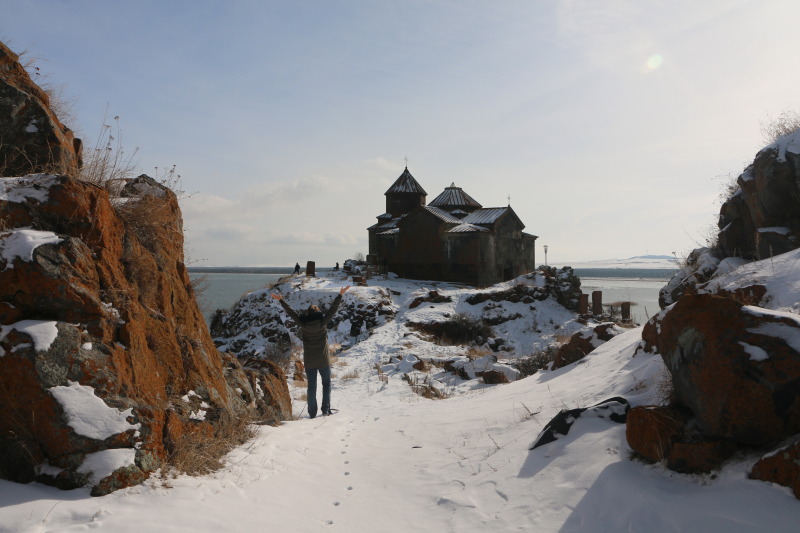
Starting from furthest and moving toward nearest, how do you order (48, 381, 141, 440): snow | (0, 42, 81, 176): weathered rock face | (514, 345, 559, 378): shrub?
(514, 345, 559, 378): shrub, (0, 42, 81, 176): weathered rock face, (48, 381, 141, 440): snow

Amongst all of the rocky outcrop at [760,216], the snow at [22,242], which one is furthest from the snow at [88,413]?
the rocky outcrop at [760,216]

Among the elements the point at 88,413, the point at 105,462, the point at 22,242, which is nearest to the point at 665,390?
the point at 105,462

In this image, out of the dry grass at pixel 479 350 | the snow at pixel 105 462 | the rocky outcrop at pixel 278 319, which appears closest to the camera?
the snow at pixel 105 462

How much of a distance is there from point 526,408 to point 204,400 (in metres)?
4.07

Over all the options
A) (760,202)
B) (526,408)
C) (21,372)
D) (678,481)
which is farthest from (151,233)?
(760,202)

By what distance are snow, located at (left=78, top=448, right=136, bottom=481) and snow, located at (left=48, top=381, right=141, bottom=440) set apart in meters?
0.13

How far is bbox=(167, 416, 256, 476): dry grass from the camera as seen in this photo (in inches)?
164

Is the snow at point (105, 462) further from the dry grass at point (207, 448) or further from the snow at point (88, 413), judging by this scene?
the dry grass at point (207, 448)

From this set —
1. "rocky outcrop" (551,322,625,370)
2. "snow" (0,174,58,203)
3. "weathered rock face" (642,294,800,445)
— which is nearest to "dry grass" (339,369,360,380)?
"rocky outcrop" (551,322,625,370)

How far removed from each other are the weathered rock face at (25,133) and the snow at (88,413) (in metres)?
2.90

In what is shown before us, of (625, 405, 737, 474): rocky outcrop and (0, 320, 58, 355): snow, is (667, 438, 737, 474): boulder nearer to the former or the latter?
(625, 405, 737, 474): rocky outcrop

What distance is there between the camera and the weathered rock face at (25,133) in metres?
5.31

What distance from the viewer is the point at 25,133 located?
5.40 meters

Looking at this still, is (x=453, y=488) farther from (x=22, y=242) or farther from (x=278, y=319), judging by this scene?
(x=278, y=319)
